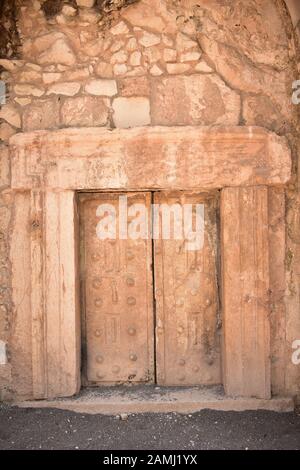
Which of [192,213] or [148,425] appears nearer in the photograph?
[148,425]

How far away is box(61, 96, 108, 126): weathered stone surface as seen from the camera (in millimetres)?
3266

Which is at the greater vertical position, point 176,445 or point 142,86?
point 142,86

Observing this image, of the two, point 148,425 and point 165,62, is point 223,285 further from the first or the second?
point 165,62

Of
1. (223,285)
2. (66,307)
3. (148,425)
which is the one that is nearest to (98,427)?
(148,425)

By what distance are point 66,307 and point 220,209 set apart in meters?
1.32

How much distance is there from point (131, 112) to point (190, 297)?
143 cm

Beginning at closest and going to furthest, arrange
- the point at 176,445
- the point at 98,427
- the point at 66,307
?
1. the point at 176,445
2. the point at 98,427
3. the point at 66,307

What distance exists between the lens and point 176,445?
2.84 m

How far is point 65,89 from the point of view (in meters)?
3.27

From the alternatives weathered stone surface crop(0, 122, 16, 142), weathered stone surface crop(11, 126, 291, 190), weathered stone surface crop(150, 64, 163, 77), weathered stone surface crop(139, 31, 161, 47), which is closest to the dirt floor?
weathered stone surface crop(11, 126, 291, 190)

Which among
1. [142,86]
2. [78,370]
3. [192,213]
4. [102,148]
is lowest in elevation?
[78,370]

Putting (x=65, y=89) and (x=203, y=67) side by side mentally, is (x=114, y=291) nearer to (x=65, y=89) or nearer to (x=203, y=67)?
(x=65, y=89)

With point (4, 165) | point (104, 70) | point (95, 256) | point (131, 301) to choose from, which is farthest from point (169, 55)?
point (131, 301)

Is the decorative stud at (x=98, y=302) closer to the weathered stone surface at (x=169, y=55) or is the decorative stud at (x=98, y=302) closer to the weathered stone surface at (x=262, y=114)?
the weathered stone surface at (x=262, y=114)
